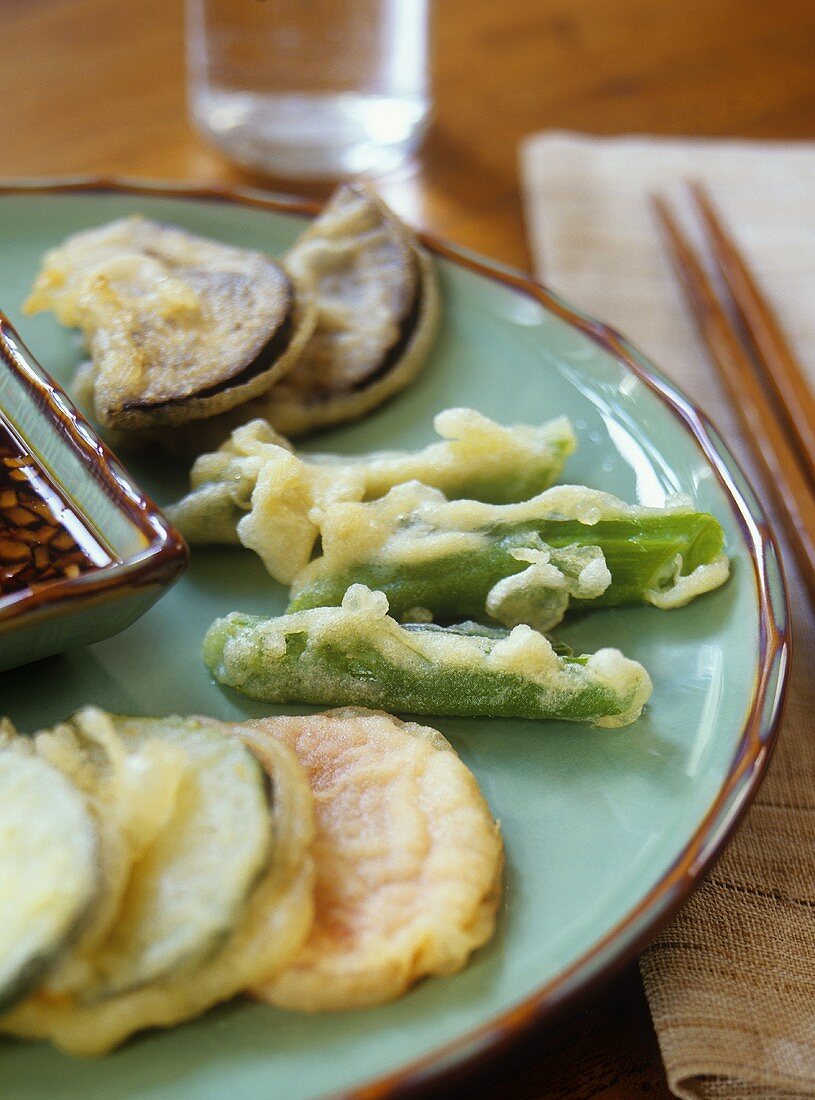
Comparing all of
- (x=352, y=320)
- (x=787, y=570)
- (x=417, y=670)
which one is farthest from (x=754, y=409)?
(x=417, y=670)

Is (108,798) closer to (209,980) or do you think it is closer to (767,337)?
(209,980)

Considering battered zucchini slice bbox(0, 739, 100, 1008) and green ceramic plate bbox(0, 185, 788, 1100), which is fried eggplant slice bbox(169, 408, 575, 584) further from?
battered zucchini slice bbox(0, 739, 100, 1008)

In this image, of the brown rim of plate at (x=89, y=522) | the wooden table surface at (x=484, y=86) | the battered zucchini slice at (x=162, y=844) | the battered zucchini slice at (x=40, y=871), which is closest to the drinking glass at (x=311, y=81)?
the wooden table surface at (x=484, y=86)

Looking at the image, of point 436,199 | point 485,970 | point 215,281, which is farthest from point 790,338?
point 485,970

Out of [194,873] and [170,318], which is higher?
[170,318]

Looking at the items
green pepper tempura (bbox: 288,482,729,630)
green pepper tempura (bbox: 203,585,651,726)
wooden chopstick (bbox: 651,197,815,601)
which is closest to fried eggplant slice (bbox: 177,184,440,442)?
green pepper tempura (bbox: 288,482,729,630)
